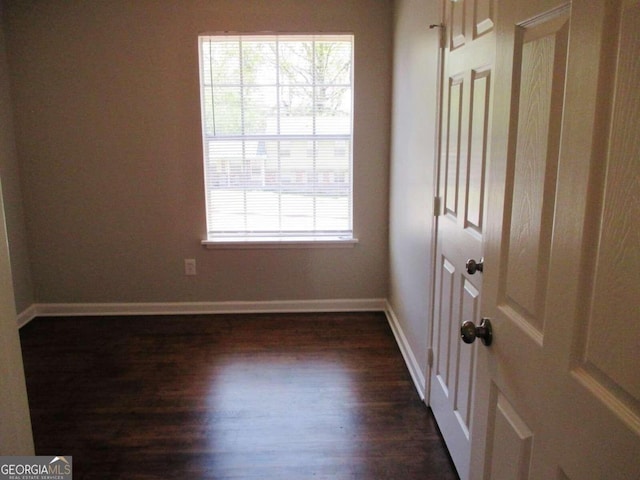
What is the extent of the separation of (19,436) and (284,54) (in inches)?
116

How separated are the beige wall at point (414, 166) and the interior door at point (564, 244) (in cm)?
124

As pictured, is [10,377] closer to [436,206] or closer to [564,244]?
[564,244]

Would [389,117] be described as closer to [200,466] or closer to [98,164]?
[98,164]

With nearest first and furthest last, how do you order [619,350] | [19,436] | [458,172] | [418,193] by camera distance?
[619,350]
[19,436]
[458,172]
[418,193]

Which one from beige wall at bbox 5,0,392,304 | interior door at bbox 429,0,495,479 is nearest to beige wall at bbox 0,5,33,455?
interior door at bbox 429,0,495,479

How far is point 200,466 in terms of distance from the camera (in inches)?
83.7

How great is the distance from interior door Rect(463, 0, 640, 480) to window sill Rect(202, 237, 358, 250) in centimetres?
255

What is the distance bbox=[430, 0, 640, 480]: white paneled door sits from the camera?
28.6 inches

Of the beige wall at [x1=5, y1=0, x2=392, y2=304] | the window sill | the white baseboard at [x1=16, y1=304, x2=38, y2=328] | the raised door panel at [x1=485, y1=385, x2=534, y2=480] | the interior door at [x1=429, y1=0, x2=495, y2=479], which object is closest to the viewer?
the raised door panel at [x1=485, y1=385, x2=534, y2=480]

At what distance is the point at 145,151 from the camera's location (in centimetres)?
363

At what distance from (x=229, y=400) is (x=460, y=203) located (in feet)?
5.30

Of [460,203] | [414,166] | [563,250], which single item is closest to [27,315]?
[414,166]

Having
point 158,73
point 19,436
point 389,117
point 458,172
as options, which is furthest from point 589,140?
point 158,73

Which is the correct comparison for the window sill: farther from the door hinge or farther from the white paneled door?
the white paneled door
